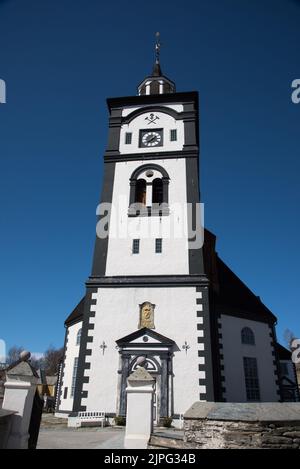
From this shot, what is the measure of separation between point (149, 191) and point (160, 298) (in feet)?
25.1

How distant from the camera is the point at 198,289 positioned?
59.4 ft

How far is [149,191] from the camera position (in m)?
22.3

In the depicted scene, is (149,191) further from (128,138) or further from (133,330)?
(133,330)

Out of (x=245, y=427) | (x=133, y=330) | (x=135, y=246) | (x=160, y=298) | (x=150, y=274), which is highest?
(x=135, y=246)

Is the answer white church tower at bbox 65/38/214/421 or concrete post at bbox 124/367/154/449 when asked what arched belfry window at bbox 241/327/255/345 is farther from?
concrete post at bbox 124/367/154/449

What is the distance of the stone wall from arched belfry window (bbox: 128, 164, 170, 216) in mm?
15047

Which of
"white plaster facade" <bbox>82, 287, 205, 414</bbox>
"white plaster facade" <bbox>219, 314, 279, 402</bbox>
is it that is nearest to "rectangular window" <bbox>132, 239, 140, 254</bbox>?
"white plaster facade" <bbox>82, 287, 205, 414</bbox>

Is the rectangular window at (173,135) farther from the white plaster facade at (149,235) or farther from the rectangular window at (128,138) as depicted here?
the rectangular window at (128,138)

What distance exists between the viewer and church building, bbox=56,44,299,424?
1648 cm

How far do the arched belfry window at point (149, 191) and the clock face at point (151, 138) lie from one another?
2164mm

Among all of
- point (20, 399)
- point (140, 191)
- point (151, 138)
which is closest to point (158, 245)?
point (140, 191)

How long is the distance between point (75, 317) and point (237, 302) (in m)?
11.5
